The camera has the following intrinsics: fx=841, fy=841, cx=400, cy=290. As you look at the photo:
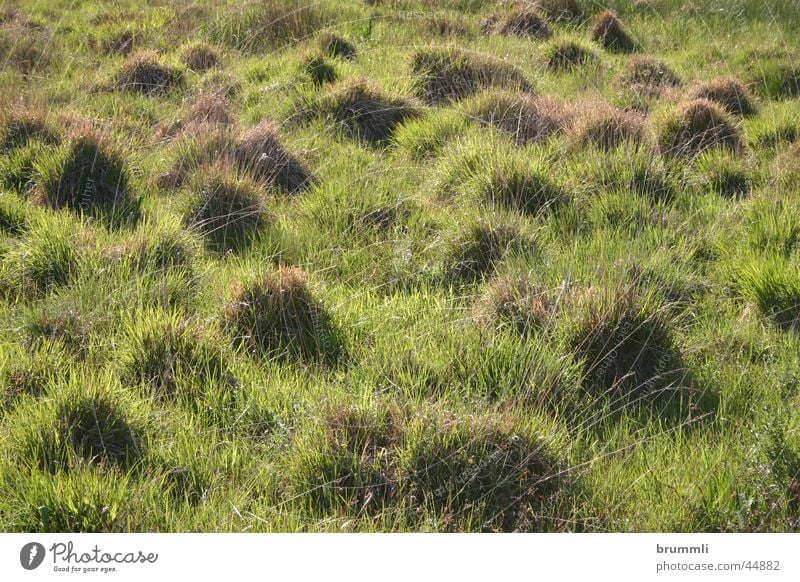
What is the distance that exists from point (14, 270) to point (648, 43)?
7.18 m

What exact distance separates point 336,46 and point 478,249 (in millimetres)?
4379

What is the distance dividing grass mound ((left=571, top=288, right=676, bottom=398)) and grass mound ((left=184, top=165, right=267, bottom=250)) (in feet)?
6.84

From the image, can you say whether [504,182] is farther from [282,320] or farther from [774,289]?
[282,320]

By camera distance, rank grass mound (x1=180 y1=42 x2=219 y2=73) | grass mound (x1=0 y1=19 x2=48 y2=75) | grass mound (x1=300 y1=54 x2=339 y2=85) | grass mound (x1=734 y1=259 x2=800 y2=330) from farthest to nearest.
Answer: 1. grass mound (x1=0 y1=19 x2=48 y2=75)
2. grass mound (x1=180 y1=42 x2=219 y2=73)
3. grass mound (x1=300 y1=54 x2=339 y2=85)
4. grass mound (x1=734 y1=259 x2=800 y2=330)


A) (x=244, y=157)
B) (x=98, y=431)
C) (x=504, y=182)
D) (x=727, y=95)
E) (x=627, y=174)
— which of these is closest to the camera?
(x=98, y=431)

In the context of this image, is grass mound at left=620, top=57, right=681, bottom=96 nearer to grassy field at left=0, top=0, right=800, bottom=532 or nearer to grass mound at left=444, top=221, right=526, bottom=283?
grassy field at left=0, top=0, right=800, bottom=532

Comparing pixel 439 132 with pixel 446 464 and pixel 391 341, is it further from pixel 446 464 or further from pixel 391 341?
pixel 446 464

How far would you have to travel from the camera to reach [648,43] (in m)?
9.10

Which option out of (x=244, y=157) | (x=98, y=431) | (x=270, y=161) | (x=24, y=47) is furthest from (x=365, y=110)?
(x=24, y=47)

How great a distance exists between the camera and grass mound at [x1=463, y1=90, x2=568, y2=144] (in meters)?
5.96

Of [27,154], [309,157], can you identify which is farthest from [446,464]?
[27,154]
